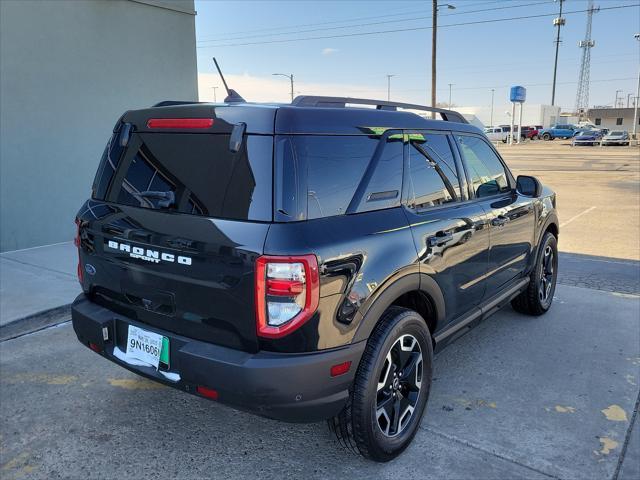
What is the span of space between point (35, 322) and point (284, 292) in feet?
11.4

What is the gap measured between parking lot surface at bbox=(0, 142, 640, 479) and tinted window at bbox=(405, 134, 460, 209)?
1.34 metres

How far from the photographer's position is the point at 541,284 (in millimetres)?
5051

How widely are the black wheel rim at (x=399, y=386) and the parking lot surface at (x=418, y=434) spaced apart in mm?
205

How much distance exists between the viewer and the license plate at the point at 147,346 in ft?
8.50

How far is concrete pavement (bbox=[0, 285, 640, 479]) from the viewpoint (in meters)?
2.80

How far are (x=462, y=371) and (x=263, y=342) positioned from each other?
84.6 inches

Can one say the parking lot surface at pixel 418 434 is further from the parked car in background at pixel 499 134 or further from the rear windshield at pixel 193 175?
the parked car in background at pixel 499 134

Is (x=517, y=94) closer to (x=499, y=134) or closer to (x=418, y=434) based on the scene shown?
(x=499, y=134)

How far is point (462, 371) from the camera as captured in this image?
13.0ft

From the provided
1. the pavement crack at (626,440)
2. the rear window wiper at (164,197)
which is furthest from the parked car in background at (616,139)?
the rear window wiper at (164,197)

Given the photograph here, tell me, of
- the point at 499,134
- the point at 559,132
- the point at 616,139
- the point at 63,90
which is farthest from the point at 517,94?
the point at 63,90

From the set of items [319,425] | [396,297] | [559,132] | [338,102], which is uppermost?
[559,132]

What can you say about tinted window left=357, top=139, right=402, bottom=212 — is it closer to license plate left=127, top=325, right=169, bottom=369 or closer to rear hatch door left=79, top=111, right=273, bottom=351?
rear hatch door left=79, top=111, right=273, bottom=351

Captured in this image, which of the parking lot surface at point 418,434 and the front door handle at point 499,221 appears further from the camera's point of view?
the front door handle at point 499,221
